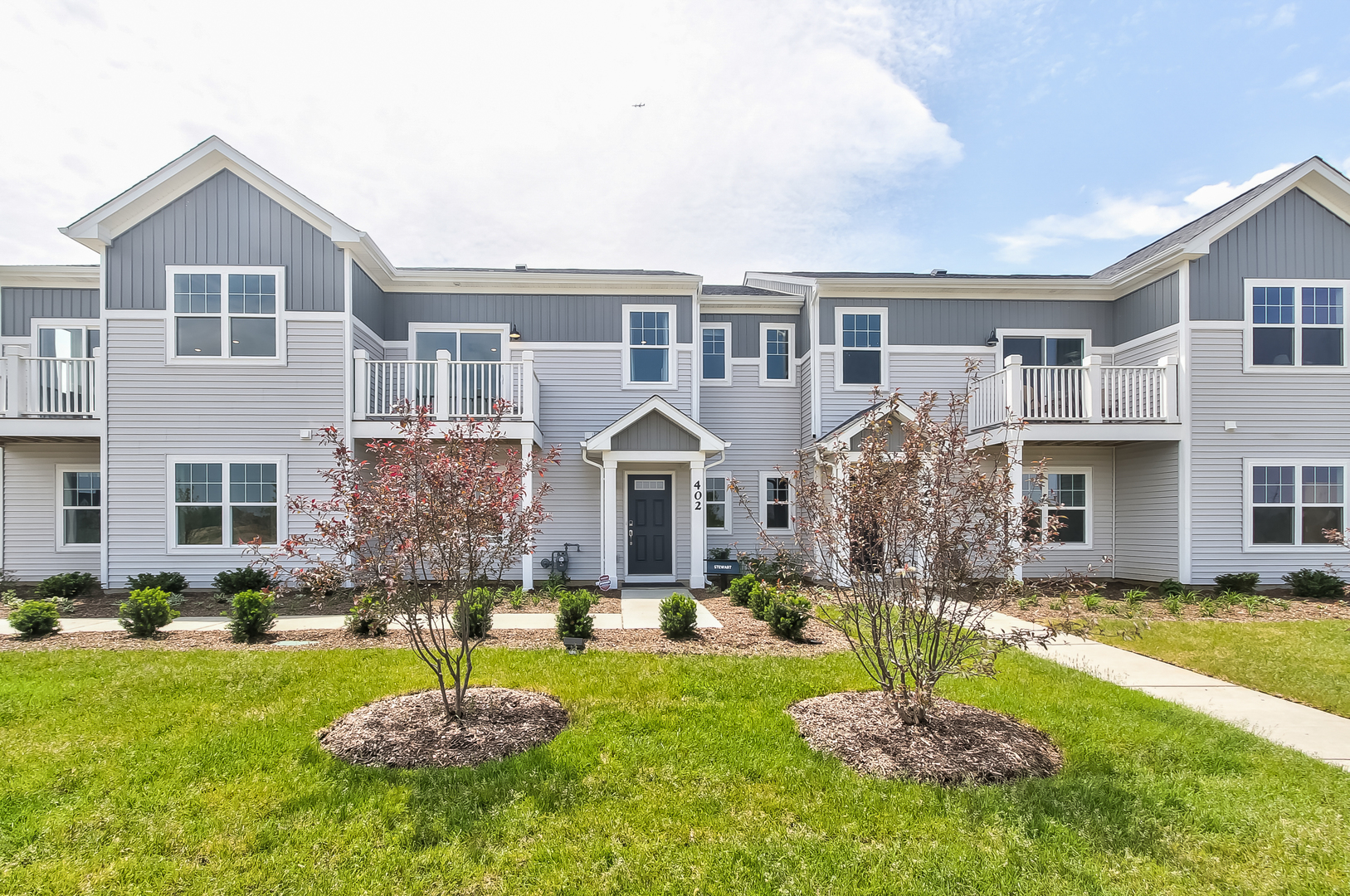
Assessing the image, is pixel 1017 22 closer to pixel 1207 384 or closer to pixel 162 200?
pixel 1207 384

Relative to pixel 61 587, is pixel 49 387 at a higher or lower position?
higher

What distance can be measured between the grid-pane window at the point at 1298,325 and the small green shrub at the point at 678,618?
40.6 feet

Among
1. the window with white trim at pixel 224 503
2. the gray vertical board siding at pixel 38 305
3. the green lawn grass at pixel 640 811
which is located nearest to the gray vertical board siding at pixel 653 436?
the window with white trim at pixel 224 503

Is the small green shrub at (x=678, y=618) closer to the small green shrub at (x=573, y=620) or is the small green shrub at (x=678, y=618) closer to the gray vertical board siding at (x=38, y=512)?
the small green shrub at (x=573, y=620)

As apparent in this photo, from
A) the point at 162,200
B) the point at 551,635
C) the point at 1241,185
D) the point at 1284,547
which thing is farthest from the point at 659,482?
the point at 1241,185

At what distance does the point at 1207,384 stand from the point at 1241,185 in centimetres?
498

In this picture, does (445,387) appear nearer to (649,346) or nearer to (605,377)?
(605,377)

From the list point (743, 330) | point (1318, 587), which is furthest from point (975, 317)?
point (1318, 587)

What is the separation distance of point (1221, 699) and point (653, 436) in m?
8.73

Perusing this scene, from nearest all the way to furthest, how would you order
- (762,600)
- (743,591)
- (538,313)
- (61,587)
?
1. (762,600)
2. (743,591)
3. (61,587)
4. (538,313)

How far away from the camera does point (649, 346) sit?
1333cm

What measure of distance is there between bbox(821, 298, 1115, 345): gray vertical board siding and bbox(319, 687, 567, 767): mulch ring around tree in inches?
440

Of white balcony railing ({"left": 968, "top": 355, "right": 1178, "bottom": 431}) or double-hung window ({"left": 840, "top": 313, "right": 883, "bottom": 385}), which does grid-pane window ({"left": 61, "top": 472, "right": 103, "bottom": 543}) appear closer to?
double-hung window ({"left": 840, "top": 313, "right": 883, "bottom": 385})

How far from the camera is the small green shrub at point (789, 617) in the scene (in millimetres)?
7832
